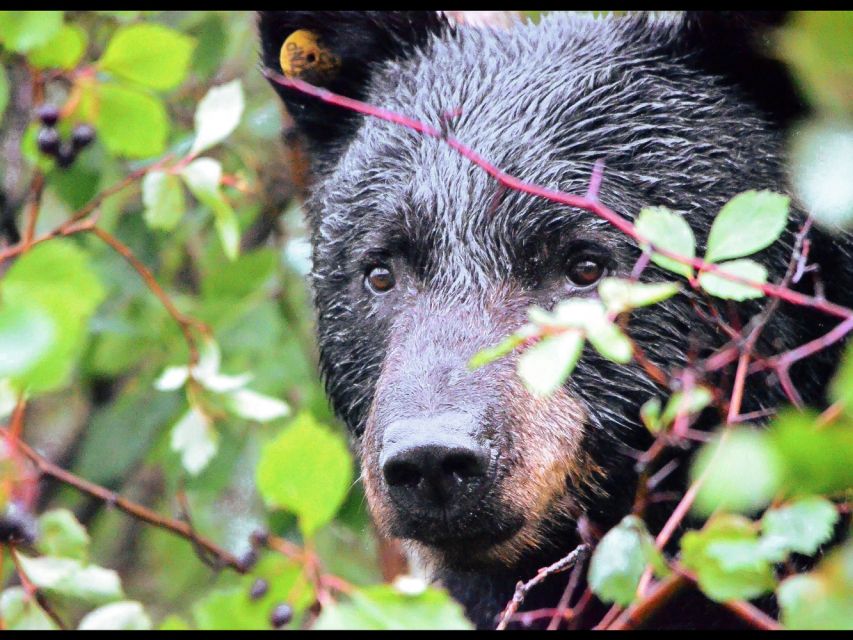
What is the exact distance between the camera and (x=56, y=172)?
4.12m

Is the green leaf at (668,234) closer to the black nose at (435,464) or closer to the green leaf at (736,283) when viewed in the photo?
the green leaf at (736,283)

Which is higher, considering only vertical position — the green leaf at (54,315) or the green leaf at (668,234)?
the green leaf at (668,234)

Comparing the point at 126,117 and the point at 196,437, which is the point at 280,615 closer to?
the point at 196,437

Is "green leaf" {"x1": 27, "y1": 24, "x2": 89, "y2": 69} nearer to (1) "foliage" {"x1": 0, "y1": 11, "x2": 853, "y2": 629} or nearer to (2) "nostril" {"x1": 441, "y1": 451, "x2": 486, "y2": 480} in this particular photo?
(1) "foliage" {"x1": 0, "y1": 11, "x2": 853, "y2": 629}

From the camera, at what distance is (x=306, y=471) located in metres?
1.58

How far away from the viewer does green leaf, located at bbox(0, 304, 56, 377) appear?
1374mm

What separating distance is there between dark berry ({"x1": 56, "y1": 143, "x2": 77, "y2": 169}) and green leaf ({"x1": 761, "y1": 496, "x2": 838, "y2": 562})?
227cm

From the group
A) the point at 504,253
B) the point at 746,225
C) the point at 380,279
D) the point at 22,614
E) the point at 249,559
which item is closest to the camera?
the point at 746,225

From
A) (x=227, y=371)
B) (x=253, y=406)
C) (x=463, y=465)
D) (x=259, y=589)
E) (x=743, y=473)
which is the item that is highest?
(x=743, y=473)

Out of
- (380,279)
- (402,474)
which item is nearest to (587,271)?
(380,279)

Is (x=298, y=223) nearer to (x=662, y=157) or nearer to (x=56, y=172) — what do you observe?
(x=56, y=172)

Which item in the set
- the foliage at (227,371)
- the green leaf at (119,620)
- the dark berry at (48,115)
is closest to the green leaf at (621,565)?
the foliage at (227,371)

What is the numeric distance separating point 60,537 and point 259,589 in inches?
27.5

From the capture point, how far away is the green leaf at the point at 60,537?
228 centimetres
